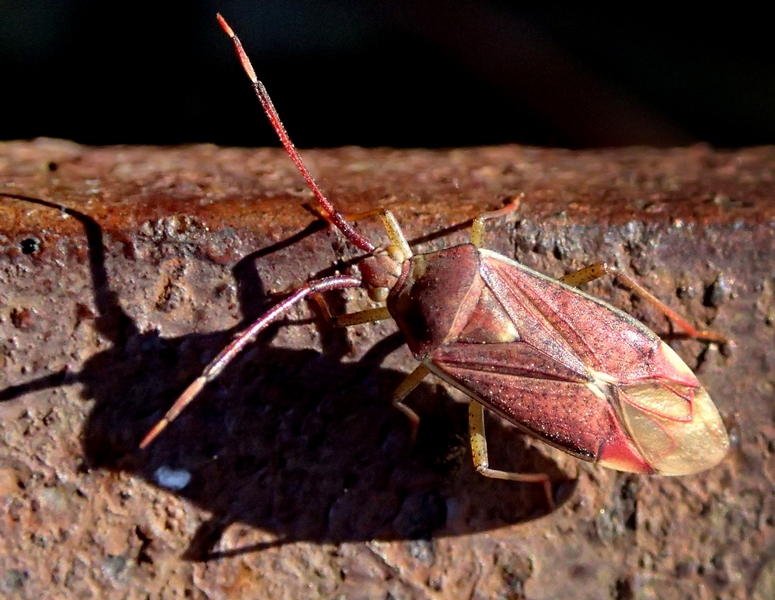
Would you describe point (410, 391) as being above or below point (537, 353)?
below

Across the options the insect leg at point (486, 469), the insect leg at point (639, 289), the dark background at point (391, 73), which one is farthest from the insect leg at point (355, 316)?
the dark background at point (391, 73)

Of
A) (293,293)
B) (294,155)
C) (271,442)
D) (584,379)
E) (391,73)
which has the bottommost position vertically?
(271,442)

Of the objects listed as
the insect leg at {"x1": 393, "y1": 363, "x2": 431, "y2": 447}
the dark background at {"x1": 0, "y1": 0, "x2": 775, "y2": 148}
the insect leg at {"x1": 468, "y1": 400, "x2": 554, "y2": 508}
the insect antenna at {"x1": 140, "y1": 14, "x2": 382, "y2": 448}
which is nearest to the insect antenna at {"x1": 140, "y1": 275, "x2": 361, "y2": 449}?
the insect antenna at {"x1": 140, "y1": 14, "x2": 382, "y2": 448}

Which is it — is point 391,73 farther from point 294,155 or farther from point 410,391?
point 410,391

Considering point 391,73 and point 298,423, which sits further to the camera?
point 391,73

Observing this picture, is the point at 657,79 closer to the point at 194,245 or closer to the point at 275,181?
the point at 275,181

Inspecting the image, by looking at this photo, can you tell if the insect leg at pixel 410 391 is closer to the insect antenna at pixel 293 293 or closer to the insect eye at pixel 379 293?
the insect eye at pixel 379 293

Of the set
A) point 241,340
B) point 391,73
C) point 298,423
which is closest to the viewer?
point 241,340

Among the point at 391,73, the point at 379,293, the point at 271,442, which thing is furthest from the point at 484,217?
the point at 391,73
